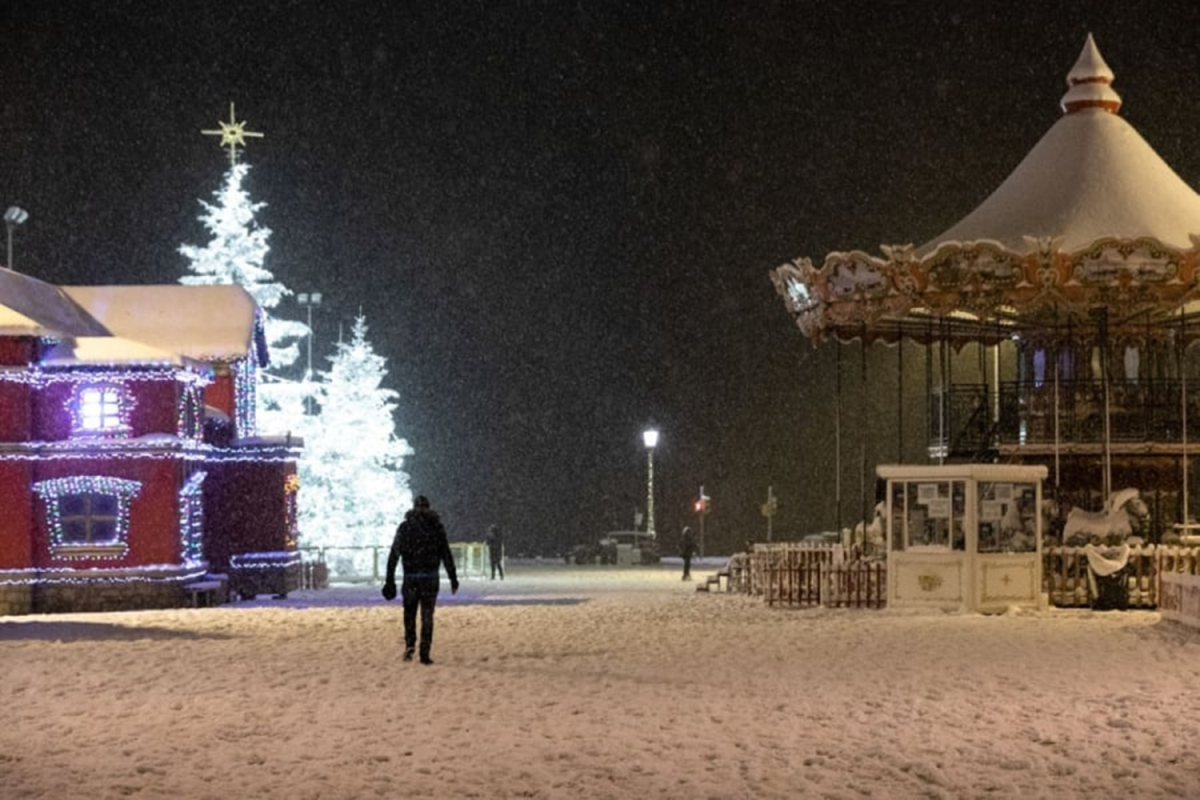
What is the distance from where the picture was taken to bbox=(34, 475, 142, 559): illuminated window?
108 feet

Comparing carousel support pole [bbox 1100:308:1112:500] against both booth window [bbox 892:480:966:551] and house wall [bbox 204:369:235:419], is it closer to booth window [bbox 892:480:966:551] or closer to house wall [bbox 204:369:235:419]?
booth window [bbox 892:480:966:551]

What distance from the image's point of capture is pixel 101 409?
109 ft

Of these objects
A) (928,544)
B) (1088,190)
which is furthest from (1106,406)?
(1088,190)

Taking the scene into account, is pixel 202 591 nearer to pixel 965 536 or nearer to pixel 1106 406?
pixel 965 536

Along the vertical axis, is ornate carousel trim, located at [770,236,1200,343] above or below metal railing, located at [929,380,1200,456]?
above

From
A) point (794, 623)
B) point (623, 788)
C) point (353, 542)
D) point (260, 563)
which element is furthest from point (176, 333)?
point (623, 788)

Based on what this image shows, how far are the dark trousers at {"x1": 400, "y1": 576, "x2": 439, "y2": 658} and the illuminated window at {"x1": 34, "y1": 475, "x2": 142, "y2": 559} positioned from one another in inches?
593

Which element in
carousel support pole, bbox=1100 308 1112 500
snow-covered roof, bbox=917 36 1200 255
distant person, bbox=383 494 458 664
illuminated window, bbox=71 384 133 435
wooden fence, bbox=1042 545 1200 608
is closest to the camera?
distant person, bbox=383 494 458 664

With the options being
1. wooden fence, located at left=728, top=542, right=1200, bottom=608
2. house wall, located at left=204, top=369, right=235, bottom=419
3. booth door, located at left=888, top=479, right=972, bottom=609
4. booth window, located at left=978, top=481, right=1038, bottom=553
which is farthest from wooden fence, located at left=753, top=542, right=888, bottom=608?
house wall, located at left=204, top=369, right=235, bottom=419

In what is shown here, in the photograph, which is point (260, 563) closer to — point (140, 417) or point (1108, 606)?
point (140, 417)

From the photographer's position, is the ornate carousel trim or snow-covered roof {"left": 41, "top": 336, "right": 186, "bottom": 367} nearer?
the ornate carousel trim

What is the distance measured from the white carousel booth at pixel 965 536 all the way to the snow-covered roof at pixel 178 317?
17989 mm

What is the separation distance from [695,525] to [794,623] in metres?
61.8

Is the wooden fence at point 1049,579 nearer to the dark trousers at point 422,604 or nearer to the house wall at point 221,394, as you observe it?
the dark trousers at point 422,604
